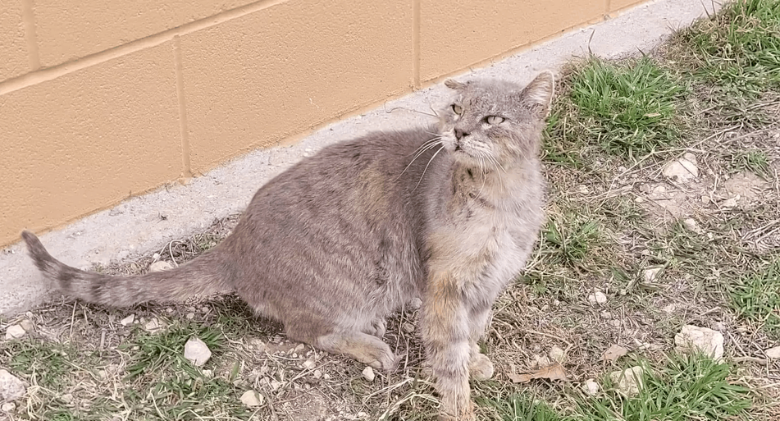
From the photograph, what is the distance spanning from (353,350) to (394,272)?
35cm

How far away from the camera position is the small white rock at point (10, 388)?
3580 millimetres

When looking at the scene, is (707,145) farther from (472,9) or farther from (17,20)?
(17,20)

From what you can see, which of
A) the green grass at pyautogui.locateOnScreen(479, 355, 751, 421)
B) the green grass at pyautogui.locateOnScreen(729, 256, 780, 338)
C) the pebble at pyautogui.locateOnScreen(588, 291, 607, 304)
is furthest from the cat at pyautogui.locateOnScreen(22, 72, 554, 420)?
the green grass at pyautogui.locateOnScreen(729, 256, 780, 338)

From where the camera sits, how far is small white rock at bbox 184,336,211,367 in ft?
12.3

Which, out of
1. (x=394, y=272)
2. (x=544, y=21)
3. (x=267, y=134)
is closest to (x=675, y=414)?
(x=394, y=272)

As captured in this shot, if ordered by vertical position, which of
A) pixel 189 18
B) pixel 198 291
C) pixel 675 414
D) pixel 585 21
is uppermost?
pixel 189 18

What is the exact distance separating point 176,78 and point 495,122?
1.59 meters

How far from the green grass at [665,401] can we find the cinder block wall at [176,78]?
178 centimetres

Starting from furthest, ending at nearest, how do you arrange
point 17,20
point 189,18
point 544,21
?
point 544,21, point 189,18, point 17,20

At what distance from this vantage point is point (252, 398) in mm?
3641

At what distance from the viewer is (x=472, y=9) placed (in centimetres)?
513

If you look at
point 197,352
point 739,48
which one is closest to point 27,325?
point 197,352

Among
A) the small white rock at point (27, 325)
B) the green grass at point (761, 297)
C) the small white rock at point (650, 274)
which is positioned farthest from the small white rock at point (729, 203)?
the small white rock at point (27, 325)

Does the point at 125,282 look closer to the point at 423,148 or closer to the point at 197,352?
the point at 197,352
